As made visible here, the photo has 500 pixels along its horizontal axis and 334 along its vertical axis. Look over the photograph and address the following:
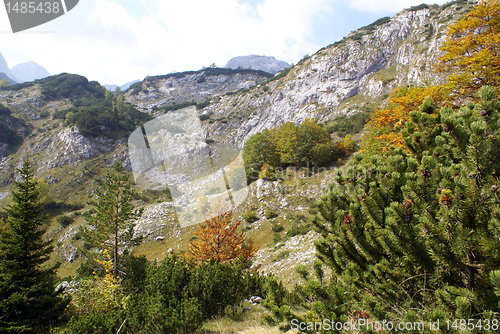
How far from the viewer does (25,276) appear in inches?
289

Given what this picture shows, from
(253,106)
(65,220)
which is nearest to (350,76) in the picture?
(253,106)

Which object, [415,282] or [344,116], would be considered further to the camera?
[344,116]

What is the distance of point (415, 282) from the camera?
3.23 meters

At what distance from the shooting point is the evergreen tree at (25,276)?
6.71 metres

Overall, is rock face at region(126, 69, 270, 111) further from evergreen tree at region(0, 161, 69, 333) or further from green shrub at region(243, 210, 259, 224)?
evergreen tree at region(0, 161, 69, 333)

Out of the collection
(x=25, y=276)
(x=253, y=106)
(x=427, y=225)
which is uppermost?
(x=253, y=106)

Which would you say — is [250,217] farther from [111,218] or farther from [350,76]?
[350,76]

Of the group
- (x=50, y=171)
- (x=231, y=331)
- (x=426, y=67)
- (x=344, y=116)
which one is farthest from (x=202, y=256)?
(x=426, y=67)

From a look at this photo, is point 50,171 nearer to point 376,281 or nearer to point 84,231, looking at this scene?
point 84,231

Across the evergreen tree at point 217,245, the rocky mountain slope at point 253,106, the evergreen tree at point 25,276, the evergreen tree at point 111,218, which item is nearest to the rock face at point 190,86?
the rocky mountain slope at point 253,106

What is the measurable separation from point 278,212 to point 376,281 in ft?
66.2

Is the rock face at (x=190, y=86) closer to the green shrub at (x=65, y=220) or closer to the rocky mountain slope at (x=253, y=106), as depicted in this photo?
the rocky mountain slope at (x=253, y=106)

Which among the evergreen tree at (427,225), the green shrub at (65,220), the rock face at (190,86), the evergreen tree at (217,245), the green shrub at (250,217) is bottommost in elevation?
the green shrub at (250,217)

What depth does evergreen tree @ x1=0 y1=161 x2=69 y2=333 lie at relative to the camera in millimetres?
6707
